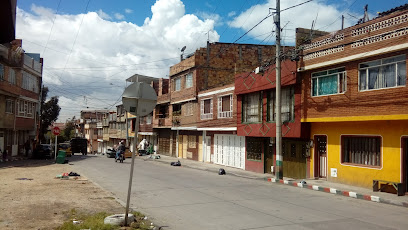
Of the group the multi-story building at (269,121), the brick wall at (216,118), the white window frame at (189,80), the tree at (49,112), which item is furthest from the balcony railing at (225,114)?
the tree at (49,112)

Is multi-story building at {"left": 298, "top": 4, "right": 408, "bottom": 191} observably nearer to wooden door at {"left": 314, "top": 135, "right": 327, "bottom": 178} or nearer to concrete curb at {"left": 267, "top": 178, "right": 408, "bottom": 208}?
wooden door at {"left": 314, "top": 135, "right": 327, "bottom": 178}

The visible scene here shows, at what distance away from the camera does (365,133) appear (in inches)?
585

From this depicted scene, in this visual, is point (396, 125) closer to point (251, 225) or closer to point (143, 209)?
point (251, 225)

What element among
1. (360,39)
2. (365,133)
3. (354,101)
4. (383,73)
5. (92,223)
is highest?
(360,39)

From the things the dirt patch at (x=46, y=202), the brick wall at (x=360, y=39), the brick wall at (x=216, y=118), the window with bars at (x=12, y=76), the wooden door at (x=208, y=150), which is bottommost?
the dirt patch at (x=46, y=202)

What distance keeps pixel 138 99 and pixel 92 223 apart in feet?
8.98

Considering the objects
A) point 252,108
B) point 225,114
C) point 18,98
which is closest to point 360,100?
point 252,108

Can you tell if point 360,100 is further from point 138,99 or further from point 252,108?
point 138,99

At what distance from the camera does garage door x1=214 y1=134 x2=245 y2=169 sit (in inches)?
975

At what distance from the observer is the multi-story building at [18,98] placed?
100ft

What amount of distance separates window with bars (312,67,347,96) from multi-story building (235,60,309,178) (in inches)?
44.8

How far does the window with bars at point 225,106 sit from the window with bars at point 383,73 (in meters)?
12.1

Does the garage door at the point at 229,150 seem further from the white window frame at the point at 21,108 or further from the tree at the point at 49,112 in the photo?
the tree at the point at 49,112

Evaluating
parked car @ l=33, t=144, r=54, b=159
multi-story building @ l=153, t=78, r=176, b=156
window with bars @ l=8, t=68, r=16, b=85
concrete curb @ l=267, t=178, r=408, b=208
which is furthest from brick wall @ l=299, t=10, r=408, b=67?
window with bars @ l=8, t=68, r=16, b=85
